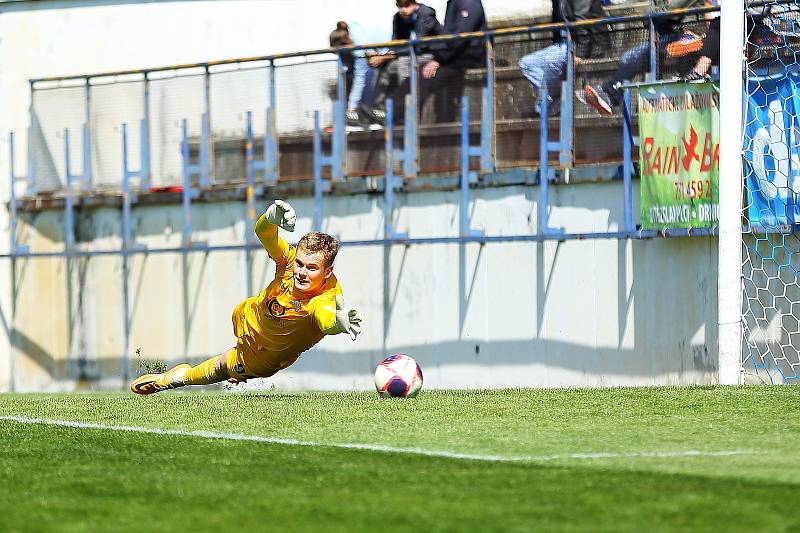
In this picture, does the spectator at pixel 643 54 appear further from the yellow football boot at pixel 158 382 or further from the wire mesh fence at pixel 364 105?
the yellow football boot at pixel 158 382

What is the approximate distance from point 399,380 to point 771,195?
4096 mm

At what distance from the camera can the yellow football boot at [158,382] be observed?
449 inches

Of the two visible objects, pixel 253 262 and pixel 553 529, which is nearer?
pixel 553 529

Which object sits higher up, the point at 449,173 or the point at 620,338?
the point at 449,173

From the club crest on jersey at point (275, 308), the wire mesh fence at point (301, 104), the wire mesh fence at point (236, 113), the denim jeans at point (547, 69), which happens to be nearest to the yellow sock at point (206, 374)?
the club crest on jersey at point (275, 308)

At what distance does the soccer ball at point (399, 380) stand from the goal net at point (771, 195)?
11.2ft

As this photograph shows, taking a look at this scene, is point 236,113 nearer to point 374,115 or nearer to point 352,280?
point 374,115

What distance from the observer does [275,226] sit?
1055cm

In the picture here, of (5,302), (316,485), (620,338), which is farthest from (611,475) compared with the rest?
(5,302)

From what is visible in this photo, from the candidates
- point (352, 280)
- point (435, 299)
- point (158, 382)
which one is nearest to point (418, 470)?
point (158, 382)

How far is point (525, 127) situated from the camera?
1512cm

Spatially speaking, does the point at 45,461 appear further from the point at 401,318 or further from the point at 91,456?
the point at 401,318

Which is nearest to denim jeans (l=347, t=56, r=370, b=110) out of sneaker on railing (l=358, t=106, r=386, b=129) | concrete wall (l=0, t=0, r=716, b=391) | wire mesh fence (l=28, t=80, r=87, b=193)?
sneaker on railing (l=358, t=106, r=386, b=129)

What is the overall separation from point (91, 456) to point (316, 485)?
1592 millimetres
